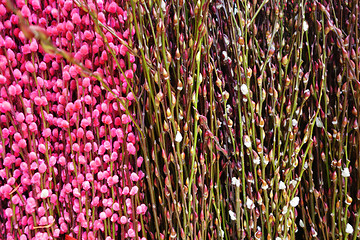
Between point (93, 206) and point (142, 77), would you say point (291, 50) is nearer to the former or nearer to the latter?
point (142, 77)

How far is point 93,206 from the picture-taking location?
0.46 meters

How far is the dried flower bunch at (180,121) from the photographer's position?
1.43 ft

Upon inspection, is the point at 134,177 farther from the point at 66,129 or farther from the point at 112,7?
the point at 112,7

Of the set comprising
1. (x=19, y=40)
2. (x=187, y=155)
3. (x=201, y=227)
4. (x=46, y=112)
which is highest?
(x=19, y=40)

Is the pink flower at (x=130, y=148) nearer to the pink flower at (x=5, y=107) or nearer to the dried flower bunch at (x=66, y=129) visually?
the dried flower bunch at (x=66, y=129)

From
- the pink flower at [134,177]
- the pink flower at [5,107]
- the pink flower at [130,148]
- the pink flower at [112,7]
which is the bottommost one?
the pink flower at [134,177]

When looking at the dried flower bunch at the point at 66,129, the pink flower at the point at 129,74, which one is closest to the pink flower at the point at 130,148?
the dried flower bunch at the point at 66,129

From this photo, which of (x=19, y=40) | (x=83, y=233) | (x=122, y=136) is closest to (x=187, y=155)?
(x=122, y=136)

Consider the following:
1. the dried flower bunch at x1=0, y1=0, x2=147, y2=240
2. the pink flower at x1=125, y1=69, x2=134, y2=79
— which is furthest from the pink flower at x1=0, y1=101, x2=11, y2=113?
the pink flower at x1=125, y1=69, x2=134, y2=79

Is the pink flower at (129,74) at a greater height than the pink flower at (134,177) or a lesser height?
greater

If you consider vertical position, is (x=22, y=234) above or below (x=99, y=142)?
below

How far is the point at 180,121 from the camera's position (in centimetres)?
45

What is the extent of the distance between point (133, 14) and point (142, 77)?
113 millimetres

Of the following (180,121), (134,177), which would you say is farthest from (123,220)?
(180,121)
